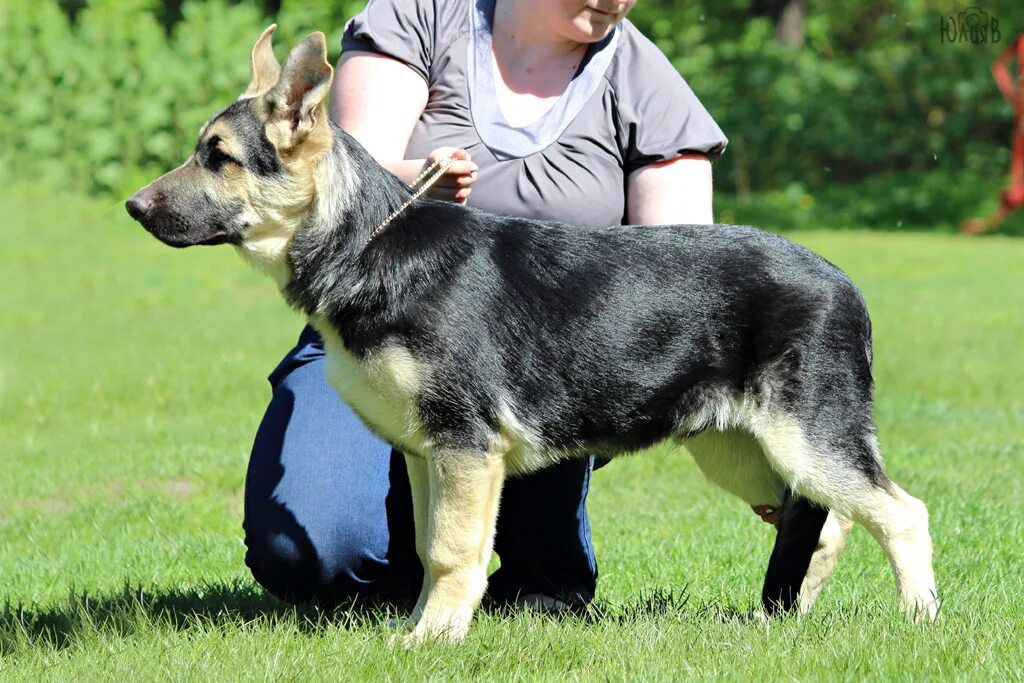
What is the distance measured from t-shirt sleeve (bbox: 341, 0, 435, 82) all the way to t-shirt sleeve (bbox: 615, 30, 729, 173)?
68 centimetres

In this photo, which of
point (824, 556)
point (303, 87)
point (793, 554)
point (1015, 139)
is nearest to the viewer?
point (303, 87)

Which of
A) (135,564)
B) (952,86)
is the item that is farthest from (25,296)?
(952,86)

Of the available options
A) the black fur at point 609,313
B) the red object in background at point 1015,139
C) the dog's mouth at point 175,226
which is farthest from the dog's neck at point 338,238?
the red object in background at point 1015,139

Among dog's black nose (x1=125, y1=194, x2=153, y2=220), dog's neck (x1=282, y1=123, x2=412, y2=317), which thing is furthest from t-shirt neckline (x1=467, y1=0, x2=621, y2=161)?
dog's black nose (x1=125, y1=194, x2=153, y2=220)

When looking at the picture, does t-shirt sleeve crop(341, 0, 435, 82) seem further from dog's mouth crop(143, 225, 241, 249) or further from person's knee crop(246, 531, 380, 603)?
person's knee crop(246, 531, 380, 603)

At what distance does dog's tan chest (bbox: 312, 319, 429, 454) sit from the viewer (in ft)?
11.8

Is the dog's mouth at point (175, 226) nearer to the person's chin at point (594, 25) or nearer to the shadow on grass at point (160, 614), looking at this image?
the shadow on grass at point (160, 614)

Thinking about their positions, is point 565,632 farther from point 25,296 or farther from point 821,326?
point 25,296

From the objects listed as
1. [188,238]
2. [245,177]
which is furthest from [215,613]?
[245,177]

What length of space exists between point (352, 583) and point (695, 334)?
1469 mm

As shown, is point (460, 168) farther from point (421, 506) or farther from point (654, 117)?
point (421, 506)

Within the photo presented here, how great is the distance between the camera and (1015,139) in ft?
55.2

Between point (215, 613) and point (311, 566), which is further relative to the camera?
point (215, 613)

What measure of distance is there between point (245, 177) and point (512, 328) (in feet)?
2.92
